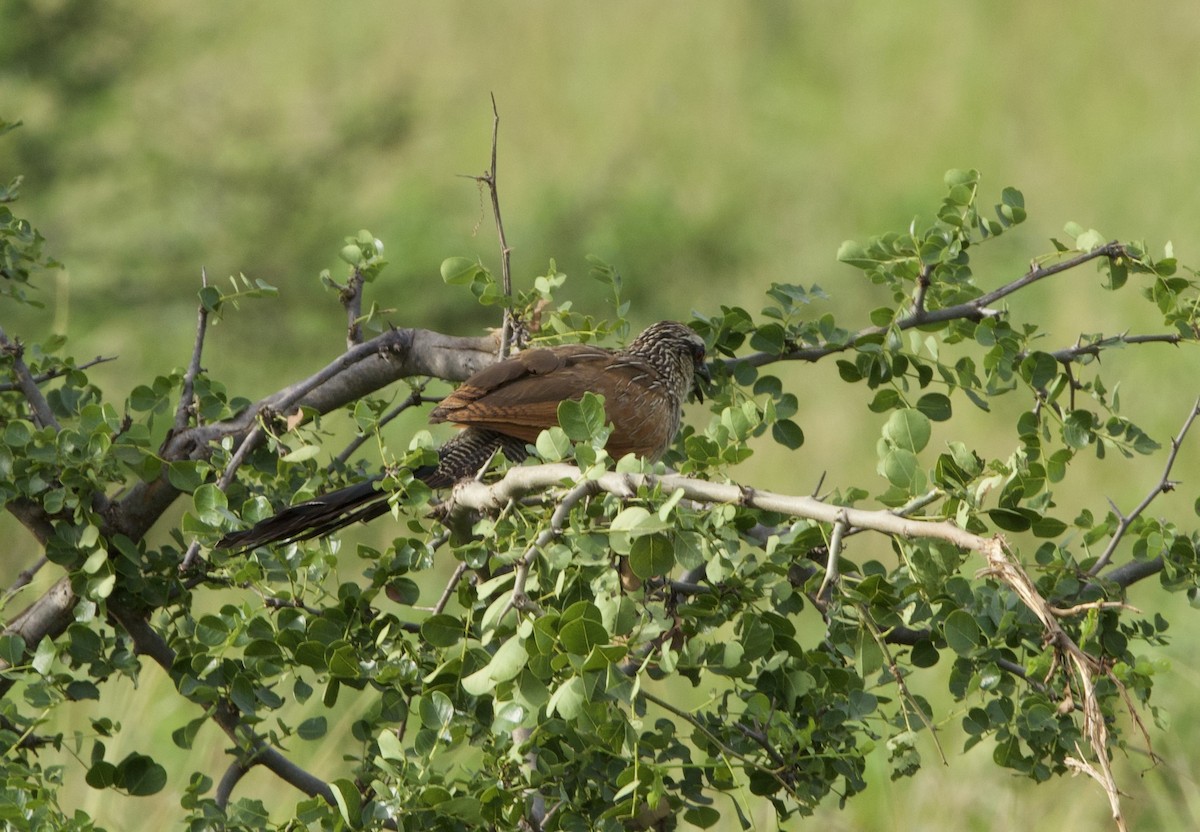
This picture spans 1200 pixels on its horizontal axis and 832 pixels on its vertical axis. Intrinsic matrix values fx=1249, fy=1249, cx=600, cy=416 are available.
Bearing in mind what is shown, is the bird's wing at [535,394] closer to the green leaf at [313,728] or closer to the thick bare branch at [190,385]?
the thick bare branch at [190,385]

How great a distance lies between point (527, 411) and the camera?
7.71 feet

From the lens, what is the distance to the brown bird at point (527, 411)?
1.80 metres

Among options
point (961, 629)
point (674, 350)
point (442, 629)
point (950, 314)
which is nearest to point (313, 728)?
point (442, 629)

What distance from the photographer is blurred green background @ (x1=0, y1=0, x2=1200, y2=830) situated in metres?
5.37

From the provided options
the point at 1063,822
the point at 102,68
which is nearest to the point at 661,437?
the point at 1063,822

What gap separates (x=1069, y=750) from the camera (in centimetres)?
166

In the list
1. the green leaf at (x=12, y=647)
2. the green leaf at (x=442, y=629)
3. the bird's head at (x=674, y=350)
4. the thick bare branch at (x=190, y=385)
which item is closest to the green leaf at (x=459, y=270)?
the thick bare branch at (x=190, y=385)

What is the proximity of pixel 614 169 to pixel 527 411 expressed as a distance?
16.9ft

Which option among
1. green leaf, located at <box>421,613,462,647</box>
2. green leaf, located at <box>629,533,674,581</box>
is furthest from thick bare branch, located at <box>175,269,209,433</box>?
green leaf, located at <box>629,533,674,581</box>

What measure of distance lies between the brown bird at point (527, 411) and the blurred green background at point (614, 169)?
1.13 feet

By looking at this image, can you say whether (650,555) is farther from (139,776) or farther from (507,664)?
(139,776)

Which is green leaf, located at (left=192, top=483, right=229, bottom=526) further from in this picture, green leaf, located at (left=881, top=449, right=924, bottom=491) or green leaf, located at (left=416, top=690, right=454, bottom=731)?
green leaf, located at (left=881, top=449, right=924, bottom=491)

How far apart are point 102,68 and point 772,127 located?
20.4ft

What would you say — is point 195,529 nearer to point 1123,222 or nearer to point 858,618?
point 858,618
